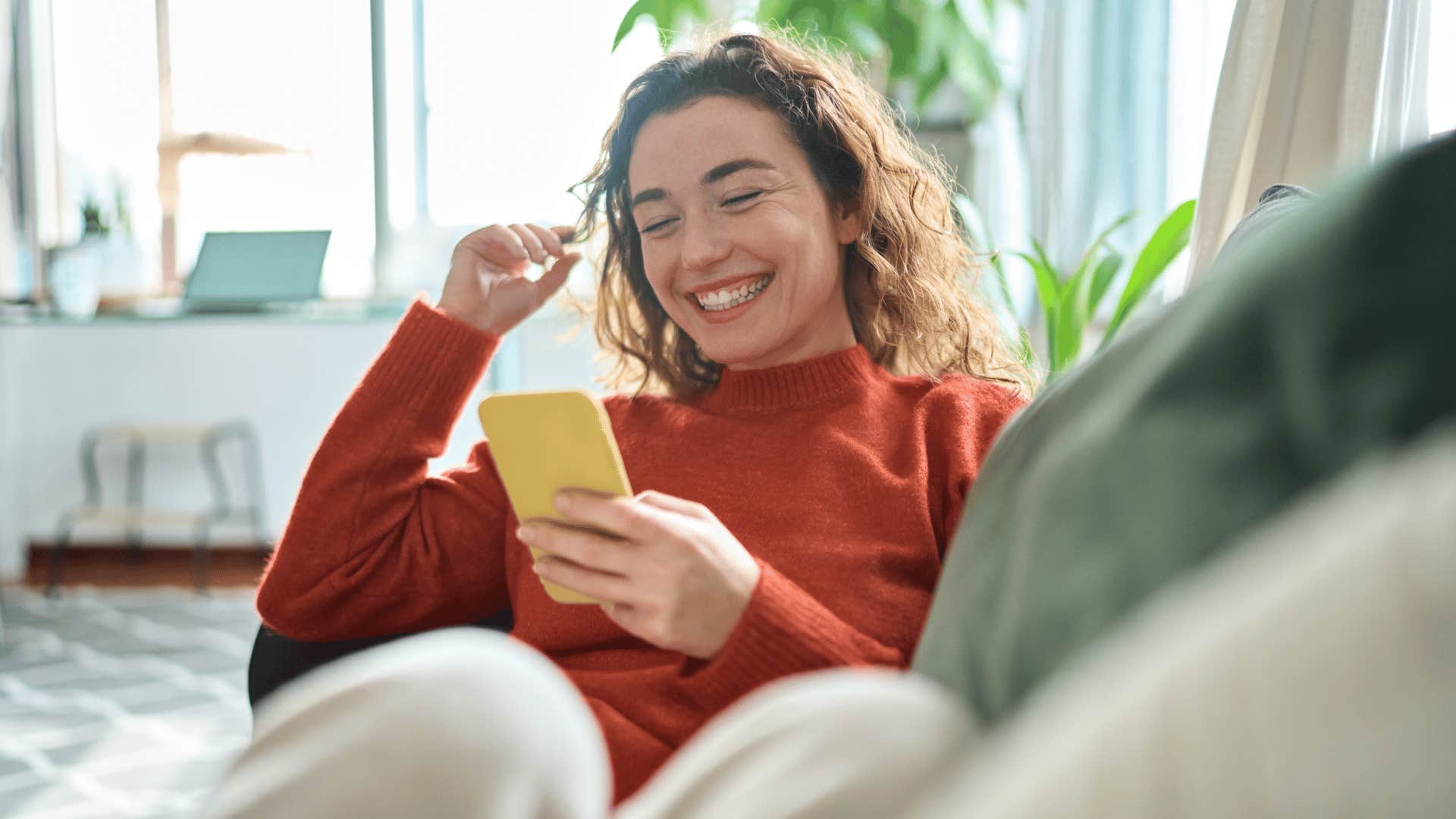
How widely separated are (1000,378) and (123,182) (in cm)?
445

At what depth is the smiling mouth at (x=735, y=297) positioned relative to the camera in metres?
1.22

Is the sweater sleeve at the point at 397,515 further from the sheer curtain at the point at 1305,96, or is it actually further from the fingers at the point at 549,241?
the sheer curtain at the point at 1305,96

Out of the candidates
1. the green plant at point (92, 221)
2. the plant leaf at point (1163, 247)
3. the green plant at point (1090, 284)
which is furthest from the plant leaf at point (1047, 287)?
the green plant at point (92, 221)

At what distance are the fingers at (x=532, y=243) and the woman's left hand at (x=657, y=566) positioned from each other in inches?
20.2

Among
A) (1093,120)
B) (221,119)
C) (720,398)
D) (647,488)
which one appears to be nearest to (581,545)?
(647,488)

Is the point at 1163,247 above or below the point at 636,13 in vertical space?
below

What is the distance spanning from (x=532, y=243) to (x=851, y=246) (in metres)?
0.37

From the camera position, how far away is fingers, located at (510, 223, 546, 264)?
1346 mm

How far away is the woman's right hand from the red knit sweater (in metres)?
0.05

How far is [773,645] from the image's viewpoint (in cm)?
88

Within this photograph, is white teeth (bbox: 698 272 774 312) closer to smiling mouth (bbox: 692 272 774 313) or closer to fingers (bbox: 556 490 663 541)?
smiling mouth (bbox: 692 272 774 313)

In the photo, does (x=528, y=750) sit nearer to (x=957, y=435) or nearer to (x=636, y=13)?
(x=957, y=435)

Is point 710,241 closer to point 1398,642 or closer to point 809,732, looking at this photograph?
point 809,732

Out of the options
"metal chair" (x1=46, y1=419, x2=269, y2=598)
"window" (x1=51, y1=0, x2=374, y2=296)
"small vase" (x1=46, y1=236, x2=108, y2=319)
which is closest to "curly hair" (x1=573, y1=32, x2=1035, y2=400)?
"small vase" (x1=46, y1=236, x2=108, y2=319)
